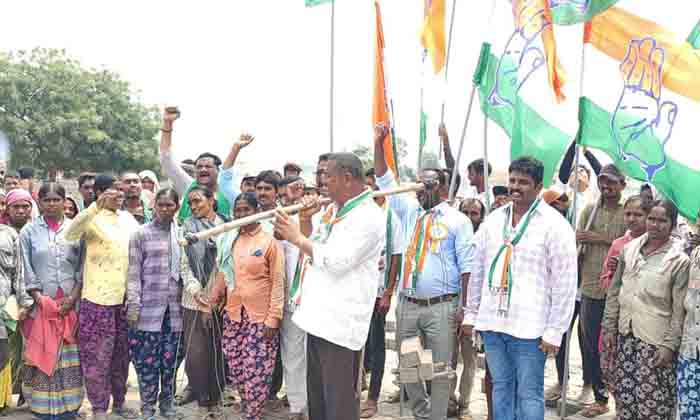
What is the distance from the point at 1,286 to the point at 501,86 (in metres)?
4.30

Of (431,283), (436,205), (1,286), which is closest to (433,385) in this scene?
(431,283)

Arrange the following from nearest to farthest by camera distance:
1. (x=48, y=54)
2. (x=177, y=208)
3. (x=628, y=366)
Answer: (x=628, y=366), (x=177, y=208), (x=48, y=54)

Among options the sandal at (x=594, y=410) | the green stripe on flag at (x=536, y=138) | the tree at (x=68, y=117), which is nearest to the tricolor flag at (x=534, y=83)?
the green stripe on flag at (x=536, y=138)

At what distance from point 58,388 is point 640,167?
488 centimetres

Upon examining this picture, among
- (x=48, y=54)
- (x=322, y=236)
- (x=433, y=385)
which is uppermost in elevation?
(x=48, y=54)

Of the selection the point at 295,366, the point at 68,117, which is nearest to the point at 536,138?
the point at 295,366

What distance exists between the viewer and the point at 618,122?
5.54 meters

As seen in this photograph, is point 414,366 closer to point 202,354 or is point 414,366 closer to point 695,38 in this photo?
point 202,354

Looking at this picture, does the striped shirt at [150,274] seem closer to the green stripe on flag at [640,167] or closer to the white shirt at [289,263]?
the white shirt at [289,263]

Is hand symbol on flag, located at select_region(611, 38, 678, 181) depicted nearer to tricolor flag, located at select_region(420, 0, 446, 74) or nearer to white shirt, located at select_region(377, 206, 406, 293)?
tricolor flag, located at select_region(420, 0, 446, 74)

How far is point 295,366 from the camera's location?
5.80 metres

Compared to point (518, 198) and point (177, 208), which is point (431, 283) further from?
point (177, 208)

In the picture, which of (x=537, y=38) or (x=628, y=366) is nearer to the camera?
(x=628, y=366)

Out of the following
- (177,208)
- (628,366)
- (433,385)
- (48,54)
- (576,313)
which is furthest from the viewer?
(48,54)
